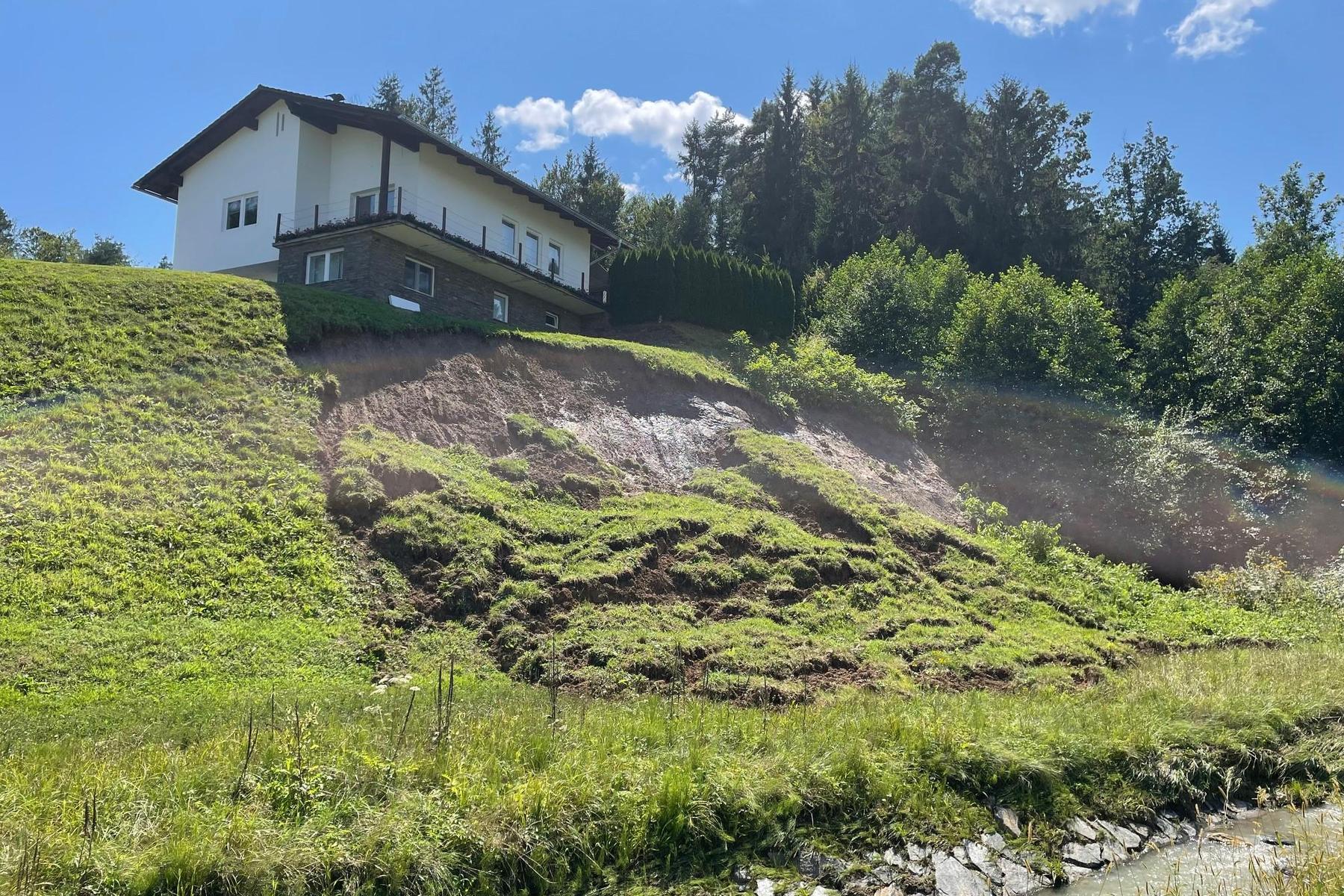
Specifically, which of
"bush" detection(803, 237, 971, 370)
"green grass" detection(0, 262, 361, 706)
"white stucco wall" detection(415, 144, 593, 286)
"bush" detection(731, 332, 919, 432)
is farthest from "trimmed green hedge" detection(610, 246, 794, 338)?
"green grass" detection(0, 262, 361, 706)

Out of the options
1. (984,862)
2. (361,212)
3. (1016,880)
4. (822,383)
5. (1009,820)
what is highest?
(361,212)

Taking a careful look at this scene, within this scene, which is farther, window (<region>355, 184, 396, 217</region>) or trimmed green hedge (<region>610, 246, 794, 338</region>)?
trimmed green hedge (<region>610, 246, 794, 338</region>)

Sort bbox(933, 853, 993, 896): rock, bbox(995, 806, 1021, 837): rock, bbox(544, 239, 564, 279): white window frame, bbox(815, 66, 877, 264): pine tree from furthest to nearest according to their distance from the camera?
bbox(815, 66, 877, 264): pine tree, bbox(544, 239, 564, 279): white window frame, bbox(995, 806, 1021, 837): rock, bbox(933, 853, 993, 896): rock

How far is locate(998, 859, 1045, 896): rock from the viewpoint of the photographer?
27.3 ft

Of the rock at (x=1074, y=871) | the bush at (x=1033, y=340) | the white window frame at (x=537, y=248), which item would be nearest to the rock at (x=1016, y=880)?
the rock at (x=1074, y=871)

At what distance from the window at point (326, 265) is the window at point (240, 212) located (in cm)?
470

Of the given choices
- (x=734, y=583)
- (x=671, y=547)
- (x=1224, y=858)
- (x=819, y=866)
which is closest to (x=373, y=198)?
(x=671, y=547)

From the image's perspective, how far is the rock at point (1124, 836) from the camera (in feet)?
30.3

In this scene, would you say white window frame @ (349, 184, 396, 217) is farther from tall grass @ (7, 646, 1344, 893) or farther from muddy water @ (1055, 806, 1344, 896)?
muddy water @ (1055, 806, 1344, 896)

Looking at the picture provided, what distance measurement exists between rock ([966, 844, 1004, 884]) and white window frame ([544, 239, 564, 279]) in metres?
33.2

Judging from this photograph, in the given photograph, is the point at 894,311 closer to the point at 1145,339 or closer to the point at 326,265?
the point at 1145,339

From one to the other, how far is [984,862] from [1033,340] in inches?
1146

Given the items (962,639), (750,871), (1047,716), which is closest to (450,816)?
(750,871)

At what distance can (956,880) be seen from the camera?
27.2 feet
